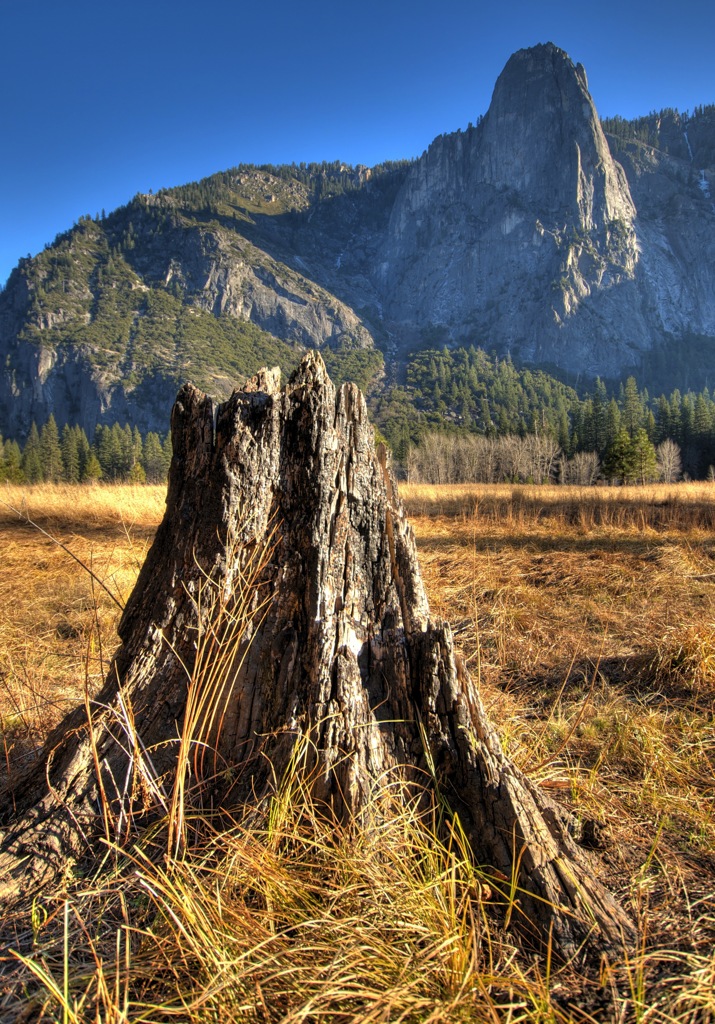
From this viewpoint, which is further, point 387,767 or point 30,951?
point 387,767

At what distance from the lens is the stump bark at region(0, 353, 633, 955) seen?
3.79ft

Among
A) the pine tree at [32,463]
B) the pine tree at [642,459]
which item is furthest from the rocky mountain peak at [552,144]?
the pine tree at [32,463]

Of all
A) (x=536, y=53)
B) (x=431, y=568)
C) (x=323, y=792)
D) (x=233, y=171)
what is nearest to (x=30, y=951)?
(x=323, y=792)

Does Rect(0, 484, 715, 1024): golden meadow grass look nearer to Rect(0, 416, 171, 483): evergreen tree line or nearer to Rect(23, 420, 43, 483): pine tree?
Rect(0, 416, 171, 483): evergreen tree line

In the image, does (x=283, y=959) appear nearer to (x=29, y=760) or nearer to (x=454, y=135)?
(x=29, y=760)

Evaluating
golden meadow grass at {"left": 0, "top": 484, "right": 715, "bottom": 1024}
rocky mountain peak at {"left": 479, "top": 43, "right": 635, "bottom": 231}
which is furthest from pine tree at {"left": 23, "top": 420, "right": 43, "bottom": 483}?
rocky mountain peak at {"left": 479, "top": 43, "right": 635, "bottom": 231}

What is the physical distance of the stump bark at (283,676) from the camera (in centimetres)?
116

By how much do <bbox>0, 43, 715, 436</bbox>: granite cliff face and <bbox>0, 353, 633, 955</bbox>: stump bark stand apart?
113188mm

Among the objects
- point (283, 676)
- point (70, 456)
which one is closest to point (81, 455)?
point (70, 456)

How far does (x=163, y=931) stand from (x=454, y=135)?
690 ft

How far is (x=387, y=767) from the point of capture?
4.16ft

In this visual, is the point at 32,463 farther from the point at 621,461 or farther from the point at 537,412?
the point at 537,412

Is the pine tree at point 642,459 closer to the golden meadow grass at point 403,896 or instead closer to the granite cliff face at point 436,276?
the golden meadow grass at point 403,896

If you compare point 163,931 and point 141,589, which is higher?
point 141,589
